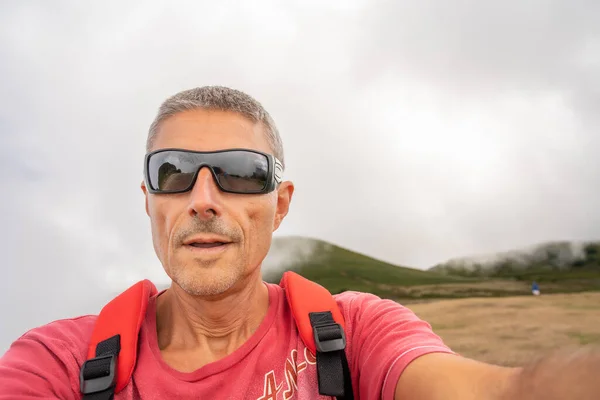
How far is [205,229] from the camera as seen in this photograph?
3.21 metres

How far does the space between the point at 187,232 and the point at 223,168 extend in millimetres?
644

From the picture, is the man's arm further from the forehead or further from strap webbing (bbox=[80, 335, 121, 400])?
the forehead

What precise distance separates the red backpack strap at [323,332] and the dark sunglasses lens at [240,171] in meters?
0.95

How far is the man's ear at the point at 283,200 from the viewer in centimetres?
416

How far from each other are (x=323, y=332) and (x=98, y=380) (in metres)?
1.62

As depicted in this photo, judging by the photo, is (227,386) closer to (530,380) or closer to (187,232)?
(187,232)

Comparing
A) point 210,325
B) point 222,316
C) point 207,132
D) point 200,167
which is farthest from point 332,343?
point 207,132

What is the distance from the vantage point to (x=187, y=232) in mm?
3209

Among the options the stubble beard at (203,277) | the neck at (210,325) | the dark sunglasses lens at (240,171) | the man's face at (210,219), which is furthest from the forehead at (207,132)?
the neck at (210,325)

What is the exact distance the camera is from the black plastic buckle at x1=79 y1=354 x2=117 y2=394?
2.73 metres

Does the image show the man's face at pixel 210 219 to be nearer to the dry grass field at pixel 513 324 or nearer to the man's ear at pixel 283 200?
the man's ear at pixel 283 200

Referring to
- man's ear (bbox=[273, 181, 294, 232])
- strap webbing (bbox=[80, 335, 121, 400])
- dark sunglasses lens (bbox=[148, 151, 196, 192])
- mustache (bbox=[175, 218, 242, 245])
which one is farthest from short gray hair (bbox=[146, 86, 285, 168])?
strap webbing (bbox=[80, 335, 121, 400])

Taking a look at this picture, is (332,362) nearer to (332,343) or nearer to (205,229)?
(332,343)

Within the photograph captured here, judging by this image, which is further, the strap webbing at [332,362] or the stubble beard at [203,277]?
the stubble beard at [203,277]
